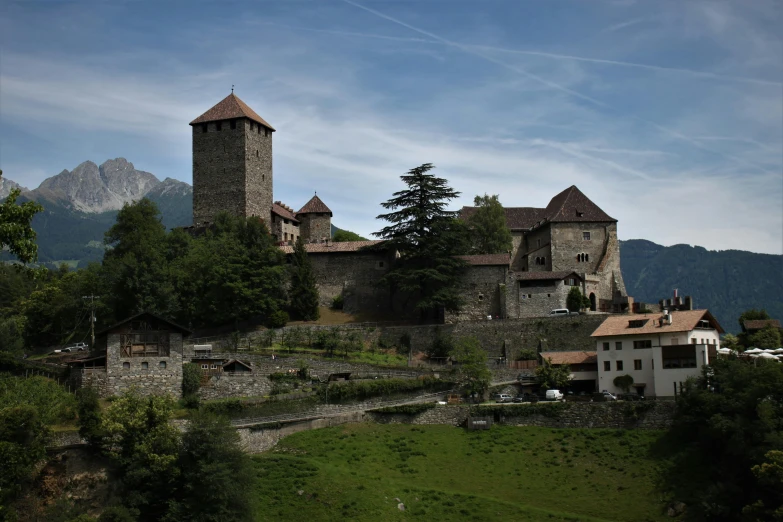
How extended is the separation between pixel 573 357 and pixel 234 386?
69.1 ft

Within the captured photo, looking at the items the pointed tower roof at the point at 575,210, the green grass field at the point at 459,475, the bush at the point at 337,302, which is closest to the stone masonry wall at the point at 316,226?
the bush at the point at 337,302

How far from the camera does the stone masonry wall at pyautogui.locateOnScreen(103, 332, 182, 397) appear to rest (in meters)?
51.7

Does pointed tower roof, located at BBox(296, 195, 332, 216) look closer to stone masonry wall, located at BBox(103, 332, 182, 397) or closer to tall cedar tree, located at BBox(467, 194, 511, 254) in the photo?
tall cedar tree, located at BBox(467, 194, 511, 254)

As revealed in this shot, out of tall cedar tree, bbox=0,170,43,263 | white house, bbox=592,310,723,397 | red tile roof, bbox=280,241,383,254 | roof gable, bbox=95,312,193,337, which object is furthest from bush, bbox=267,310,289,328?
tall cedar tree, bbox=0,170,43,263

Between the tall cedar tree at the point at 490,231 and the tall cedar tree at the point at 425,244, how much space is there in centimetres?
604

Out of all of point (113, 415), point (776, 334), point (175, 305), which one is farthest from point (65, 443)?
point (776, 334)

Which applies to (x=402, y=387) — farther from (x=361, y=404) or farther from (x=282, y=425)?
(x=282, y=425)

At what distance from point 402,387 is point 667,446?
15481mm

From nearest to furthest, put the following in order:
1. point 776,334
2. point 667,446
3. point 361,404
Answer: point 667,446
point 361,404
point 776,334

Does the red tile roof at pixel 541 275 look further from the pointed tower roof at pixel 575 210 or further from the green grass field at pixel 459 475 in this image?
the green grass field at pixel 459 475

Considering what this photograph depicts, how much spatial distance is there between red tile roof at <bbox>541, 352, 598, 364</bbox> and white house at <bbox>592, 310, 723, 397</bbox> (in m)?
1.52

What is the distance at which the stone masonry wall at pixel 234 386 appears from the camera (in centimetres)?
5422

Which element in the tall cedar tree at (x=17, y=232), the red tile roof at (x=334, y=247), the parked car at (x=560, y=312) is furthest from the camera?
the red tile roof at (x=334, y=247)

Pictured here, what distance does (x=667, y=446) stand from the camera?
47594mm
